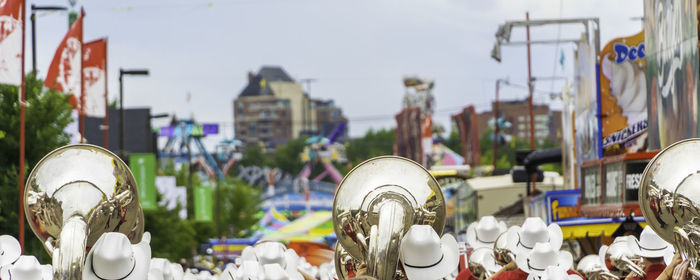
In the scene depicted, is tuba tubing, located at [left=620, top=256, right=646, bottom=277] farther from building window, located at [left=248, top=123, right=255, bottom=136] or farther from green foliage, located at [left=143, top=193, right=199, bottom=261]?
building window, located at [left=248, top=123, right=255, bottom=136]

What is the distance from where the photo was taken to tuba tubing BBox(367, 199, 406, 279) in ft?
20.3

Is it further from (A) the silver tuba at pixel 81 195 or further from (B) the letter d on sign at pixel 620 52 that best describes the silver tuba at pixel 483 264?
(B) the letter d on sign at pixel 620 52

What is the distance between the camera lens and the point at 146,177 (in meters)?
26.3

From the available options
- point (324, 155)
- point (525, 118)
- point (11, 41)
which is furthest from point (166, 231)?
point (525, 118)

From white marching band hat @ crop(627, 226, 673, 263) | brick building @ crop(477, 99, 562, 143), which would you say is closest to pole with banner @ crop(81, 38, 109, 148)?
white marching band hat @ crop(627, 226, 673, 263)

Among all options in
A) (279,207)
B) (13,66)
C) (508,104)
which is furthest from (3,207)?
(508,104)

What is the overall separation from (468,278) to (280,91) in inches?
7388

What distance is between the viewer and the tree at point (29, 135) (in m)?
19.0

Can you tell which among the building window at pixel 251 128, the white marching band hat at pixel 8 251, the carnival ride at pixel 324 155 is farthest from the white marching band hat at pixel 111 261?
the building window at pixel 251 128

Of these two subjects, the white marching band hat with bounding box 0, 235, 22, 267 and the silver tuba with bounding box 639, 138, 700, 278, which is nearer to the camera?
the silver tuba with bounding box 639, 138, 700, 278

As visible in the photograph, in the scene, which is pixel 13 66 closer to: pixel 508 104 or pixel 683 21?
pixel 683 21

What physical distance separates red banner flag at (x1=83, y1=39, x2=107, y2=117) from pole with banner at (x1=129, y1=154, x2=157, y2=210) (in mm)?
3499

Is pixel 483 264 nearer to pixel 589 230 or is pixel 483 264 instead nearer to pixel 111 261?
pixel 111 261

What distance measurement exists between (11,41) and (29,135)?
549 cm
